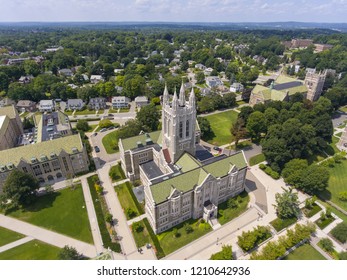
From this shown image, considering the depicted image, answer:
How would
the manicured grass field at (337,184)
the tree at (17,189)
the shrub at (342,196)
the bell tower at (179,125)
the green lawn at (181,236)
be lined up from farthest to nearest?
the manicured grass field at (337,184) < the shrub at (342,196) < the tree at (17,189) < the bell tower at (179,125) < the green lawn at (181,236)

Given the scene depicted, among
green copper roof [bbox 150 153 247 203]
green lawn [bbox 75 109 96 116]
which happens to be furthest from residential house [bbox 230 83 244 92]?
green copper roof [bbox 150 153 247 203]

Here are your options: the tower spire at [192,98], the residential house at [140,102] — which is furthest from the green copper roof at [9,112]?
the tower spire at [192,98]

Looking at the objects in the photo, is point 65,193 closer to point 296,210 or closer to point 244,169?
point 244,169

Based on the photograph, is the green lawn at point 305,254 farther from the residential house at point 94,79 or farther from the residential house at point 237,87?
the residential house at point 94,79

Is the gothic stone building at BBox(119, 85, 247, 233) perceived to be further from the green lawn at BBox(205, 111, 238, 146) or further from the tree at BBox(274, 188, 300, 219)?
the green lawn at BBox(205, 111, 238, 146)

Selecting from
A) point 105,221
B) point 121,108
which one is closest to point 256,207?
point 105,221

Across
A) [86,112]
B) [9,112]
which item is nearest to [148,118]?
[86,112]

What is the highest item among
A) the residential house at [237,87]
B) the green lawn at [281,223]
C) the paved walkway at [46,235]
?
the residential house at [237,87]
